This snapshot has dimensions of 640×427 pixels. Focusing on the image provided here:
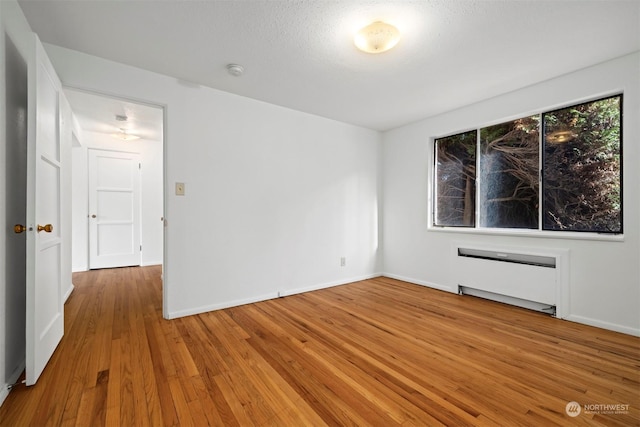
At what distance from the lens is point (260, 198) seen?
11.1ft

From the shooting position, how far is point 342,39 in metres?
2.18

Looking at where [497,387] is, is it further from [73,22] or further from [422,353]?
[73,22]

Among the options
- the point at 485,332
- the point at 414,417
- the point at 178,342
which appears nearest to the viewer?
the point at 414,417

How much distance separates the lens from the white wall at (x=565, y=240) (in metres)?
2.43

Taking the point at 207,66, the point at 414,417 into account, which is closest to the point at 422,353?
the point at 414,417

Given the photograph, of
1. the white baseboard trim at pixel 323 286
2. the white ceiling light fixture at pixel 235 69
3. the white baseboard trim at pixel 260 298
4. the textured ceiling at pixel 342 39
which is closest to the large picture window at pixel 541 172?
the textured ceiling at pixel 342 39

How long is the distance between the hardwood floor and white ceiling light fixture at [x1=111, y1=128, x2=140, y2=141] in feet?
10.6

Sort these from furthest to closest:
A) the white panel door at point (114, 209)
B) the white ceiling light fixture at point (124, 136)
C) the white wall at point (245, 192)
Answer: the white panel door at point (114, 209)
the white ceiling light fixture at point (124, 136)
the white wall at point (245, 192)

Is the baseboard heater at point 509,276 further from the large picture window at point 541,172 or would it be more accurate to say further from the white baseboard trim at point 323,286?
A: the white baseboard trim at point 323,286

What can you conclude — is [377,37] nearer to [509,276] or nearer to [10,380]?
[509,276]

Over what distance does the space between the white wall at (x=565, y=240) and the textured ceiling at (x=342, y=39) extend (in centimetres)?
19

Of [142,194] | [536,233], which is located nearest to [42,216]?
[142,194]

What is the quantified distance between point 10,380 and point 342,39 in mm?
3166

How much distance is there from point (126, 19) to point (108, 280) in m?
3.92
